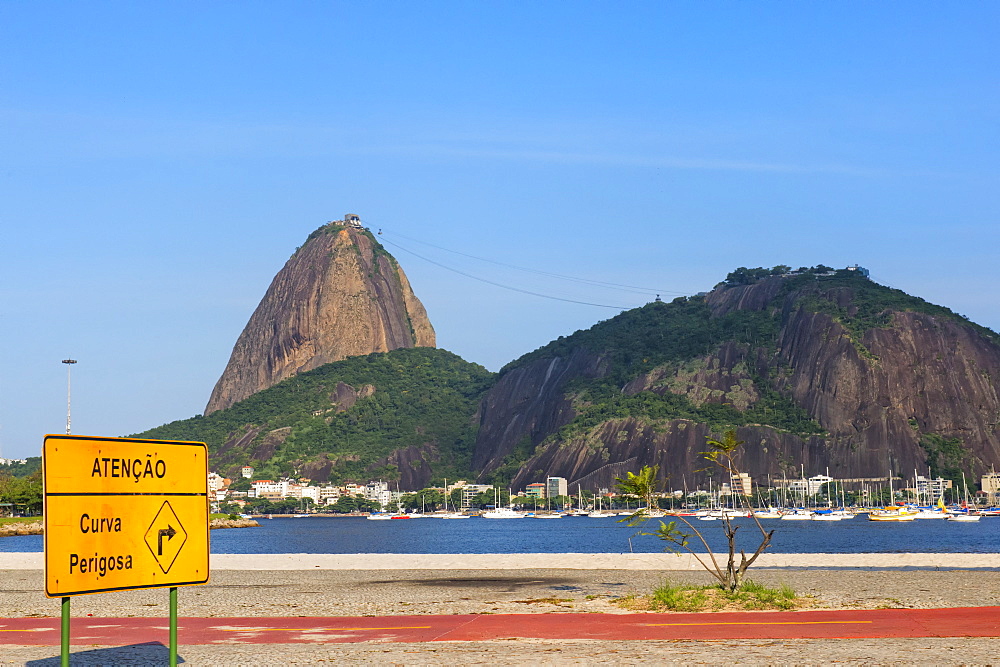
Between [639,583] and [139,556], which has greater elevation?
[139,556]

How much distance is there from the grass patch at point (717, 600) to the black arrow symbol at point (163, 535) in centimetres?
1430

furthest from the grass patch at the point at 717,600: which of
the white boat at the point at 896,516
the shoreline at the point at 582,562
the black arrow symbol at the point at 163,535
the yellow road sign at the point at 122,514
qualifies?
the white boat at the point at 896,516

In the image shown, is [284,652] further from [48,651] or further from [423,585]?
[423,585]

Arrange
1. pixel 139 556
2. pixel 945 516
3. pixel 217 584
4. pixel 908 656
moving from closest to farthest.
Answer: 1. pixel 139 556
2. pixel 908 656
3. pixel 217 584
4. pixel 945 516

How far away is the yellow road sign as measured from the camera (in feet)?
35.3

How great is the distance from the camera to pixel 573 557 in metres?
47.4

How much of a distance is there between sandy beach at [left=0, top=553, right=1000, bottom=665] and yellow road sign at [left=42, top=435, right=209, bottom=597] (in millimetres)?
6380

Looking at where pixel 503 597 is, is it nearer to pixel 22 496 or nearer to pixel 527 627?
pixel 527 627

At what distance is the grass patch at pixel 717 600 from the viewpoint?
23531 mm

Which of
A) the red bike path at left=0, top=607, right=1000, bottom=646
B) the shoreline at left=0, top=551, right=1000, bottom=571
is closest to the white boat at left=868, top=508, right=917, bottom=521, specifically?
the shoreline at left=0, top=551, right=1000, bottom=571

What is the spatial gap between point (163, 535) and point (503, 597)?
17.8 metres

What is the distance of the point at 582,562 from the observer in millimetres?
43906

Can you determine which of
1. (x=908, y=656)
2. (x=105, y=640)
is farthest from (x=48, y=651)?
(x=908, y=656)

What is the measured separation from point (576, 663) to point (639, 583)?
52.9 ft
